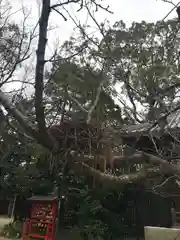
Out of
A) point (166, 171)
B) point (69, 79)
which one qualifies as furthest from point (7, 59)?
point (166, 171)

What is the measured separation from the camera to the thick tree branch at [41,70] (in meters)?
3.06

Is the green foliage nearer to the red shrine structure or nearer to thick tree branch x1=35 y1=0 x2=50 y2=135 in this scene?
the red shrine structure

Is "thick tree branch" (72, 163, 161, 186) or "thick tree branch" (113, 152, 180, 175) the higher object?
"thick tree branch" (113, 152, 180, 175)

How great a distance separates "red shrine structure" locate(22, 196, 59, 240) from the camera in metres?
10.1

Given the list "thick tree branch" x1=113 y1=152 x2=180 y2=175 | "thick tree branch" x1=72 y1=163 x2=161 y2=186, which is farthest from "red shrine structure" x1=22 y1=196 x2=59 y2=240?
"thick tree branch" x1=113 y1=152 x2=180 y2=175

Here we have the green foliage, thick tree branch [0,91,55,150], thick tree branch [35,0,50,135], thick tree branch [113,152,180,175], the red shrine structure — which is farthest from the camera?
the green foliage

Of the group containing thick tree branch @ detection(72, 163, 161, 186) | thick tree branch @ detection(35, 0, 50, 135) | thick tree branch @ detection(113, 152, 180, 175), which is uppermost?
thick tree branch @ detection(35, 0, 50, 135)

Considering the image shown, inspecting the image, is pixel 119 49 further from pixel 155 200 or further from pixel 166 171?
pixel 166 171

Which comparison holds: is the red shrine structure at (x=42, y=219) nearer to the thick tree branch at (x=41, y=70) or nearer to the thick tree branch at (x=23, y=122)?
Answer: the thick tree branch at (x=23, y=122)

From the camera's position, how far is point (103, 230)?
9.31 metres

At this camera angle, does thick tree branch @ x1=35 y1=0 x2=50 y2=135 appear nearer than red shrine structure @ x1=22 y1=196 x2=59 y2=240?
Yes

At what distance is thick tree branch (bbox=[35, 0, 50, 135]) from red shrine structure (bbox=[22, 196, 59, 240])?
25.2 feet

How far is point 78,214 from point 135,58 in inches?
253

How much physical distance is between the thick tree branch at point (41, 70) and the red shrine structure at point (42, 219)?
768 cm
